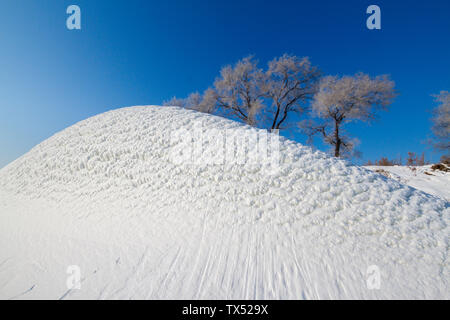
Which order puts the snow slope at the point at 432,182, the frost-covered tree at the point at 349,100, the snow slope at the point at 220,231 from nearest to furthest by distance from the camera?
1. the snow slope at the point at 220,231
2. the snow slope at the point at 432,182
3. the frost-covered tree at the point at 349,100

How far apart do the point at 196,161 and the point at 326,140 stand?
1116 centimetres

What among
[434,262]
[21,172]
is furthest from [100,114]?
[434,262]

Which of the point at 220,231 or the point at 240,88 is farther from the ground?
the point at 240,88

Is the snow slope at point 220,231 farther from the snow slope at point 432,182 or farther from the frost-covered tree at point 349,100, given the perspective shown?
the frost-covered tree at point 349,100

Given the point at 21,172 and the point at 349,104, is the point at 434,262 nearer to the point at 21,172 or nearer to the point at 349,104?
the point at 21,172

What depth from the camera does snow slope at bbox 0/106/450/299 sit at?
4.09 feet

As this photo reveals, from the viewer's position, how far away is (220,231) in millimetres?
1692

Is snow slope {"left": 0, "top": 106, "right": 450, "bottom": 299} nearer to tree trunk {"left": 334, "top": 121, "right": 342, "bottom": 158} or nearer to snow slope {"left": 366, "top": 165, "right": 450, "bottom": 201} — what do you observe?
snow slope {"left": 366, "top": 165, "right": 450, "bottom": 201}

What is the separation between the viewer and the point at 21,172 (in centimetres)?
341

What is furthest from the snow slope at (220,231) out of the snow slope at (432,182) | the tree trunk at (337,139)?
the tree trunk at (337,139)

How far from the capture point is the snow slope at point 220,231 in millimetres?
1247

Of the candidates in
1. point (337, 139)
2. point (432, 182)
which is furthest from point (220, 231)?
point (337, 139)

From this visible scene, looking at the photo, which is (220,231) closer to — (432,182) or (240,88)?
(432,182)

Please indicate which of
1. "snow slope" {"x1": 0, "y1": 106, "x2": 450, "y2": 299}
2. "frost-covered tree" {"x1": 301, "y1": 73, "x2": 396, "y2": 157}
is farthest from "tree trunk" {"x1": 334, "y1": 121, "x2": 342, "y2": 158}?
"snow slope" {"x1": 0, "y1": 106, "x2": 450, "y2": 299}
